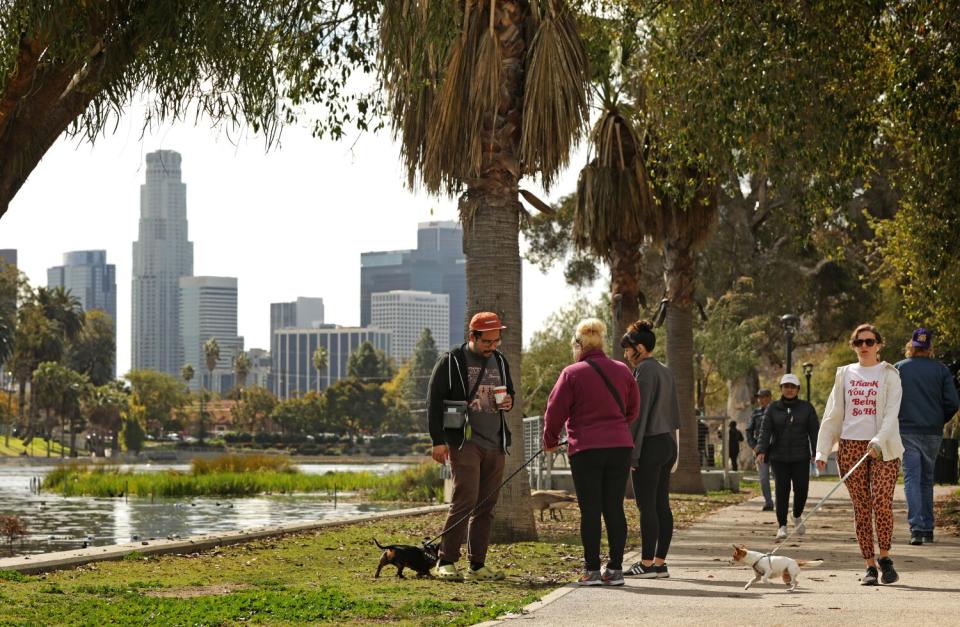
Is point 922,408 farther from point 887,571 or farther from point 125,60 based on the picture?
point 125,60

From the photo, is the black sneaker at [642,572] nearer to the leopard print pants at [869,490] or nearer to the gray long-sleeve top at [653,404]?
the gray long-sleeve top at [653,404]

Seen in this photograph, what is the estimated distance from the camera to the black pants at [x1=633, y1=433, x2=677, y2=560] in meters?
10.4

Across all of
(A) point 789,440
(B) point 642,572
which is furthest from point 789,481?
(B) point 642,572

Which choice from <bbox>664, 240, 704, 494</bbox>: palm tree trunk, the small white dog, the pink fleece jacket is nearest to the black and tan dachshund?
the pink fleece jacket

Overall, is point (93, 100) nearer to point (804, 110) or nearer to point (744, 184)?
point (804, 110)

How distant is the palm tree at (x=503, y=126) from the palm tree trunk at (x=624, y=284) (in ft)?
29.2

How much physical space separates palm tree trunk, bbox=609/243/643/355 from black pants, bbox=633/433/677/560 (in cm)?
1281

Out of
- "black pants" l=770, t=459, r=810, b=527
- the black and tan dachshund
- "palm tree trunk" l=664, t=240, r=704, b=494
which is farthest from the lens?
"palm tree trunk" l=664, t=240, r=704, b=494

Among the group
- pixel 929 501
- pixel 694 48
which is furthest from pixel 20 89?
pixel 929 501

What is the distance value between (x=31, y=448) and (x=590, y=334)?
110 meters

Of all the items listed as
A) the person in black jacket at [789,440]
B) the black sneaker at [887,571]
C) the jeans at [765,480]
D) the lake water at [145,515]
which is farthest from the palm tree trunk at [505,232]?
the jeans at [765,480]

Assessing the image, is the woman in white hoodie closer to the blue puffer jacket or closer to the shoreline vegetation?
the blue puffer jacket

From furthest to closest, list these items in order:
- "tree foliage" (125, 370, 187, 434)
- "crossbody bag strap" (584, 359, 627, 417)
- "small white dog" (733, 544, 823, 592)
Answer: "tree foliage" (125, 370, 187, 434), "crossbody bag strap" (584, 359, 627, 417), "small white dog" (733, 544, 823, 592)

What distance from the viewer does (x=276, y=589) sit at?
9.84 metres
